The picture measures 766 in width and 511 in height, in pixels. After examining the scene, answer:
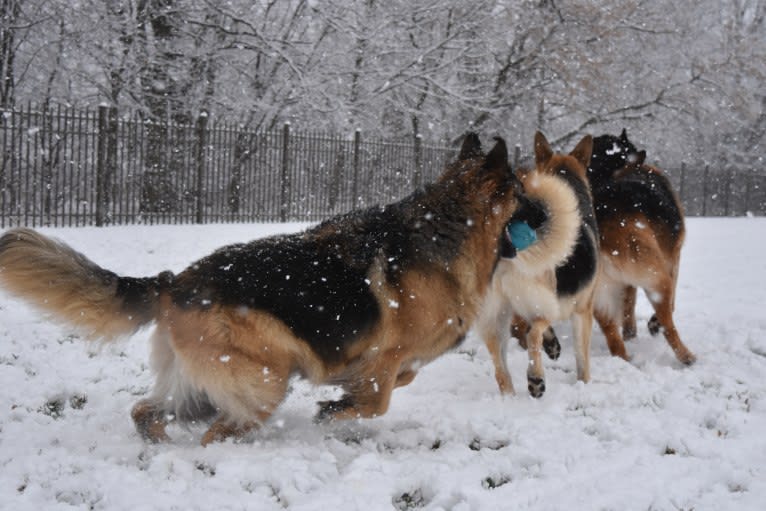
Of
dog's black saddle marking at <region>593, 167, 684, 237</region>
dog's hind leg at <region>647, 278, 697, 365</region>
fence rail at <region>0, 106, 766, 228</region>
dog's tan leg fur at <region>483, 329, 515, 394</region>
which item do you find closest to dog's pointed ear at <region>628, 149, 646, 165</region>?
dog's black saddle marking at <region>593, 167, 684, 237</region>

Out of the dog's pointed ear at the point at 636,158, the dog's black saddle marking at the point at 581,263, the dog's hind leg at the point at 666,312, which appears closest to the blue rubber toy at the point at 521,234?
the dog's black saddle marking at the point at 581,263

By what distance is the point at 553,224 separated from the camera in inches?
181

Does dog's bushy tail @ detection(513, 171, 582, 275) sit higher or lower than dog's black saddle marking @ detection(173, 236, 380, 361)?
higher

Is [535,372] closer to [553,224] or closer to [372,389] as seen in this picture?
[553,224]

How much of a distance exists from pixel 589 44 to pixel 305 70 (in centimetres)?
1034

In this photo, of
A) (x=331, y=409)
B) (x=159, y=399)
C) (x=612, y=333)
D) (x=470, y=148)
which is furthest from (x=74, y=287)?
(x=612, y=333)

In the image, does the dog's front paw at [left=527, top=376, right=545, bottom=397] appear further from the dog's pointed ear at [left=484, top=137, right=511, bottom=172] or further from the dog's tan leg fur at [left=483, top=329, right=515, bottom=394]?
the dog's pointed ear at [left=484, top=137, right=511, bottom=172]

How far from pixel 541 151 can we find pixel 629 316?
2275 mm

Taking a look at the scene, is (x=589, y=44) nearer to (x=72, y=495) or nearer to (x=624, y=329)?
(x=624, y=329)

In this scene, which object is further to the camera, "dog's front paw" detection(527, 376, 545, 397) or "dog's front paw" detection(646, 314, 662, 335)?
"dog's front paw" detection(646, 314, 662, 335)

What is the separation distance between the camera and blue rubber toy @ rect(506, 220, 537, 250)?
448cm

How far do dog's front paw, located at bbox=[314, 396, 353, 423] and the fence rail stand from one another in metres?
10.3

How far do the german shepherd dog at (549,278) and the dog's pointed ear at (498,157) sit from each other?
1.20ft

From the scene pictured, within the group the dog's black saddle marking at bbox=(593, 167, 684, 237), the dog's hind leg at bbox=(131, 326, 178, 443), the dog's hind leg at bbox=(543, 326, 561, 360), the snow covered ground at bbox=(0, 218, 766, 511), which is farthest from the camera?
the dog's black saddle marking at bbox=(593, 167, 684, 237)
